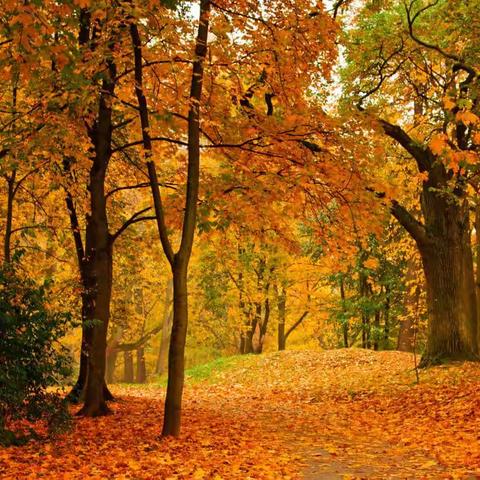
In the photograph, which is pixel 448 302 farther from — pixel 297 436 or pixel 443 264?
pixel 297 436

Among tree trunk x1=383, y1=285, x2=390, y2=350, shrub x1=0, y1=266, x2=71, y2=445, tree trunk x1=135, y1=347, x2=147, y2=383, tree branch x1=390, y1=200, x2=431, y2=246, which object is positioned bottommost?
tree trunk x1=135, y1=347, x2=147, y2=383

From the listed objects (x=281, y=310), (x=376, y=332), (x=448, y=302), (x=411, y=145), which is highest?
(x=411, y=145)

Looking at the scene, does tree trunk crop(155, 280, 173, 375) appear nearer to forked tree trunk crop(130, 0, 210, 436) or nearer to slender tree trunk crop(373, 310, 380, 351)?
slender tree trunk crop(373, 310, 380, 351)

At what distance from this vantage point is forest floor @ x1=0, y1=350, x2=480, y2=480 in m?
6.63

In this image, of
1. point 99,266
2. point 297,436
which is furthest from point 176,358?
point 99,266

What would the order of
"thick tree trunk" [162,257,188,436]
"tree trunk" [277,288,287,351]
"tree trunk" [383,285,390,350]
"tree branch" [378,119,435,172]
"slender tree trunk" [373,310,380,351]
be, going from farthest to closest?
"tree trunk" [277,288,287,351] → "tree trunk" [383,285,390,350] → "slender tree trunk" [373,310,380,351] → "tree branch" [378,119,435,172] → "thick tree trunk" [162,257,188,436]

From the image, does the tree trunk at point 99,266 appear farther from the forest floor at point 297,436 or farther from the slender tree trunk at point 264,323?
the slender tree trunk at point 264,323

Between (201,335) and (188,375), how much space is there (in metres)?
9.67

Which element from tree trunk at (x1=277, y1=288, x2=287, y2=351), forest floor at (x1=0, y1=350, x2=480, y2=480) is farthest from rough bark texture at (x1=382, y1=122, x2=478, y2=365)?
tree trunk at (x1=277, y1=288, x2=287, y2=351)

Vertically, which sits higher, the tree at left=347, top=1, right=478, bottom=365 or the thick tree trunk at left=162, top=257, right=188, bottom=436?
the tree at left=347, top=1, right=478, bottom=365

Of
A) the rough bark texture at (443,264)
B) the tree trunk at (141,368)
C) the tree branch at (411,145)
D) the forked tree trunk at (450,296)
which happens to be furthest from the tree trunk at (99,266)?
the tree trunk at (141,368)

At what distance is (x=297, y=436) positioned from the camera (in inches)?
376

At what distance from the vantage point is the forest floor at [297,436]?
21.8 ft

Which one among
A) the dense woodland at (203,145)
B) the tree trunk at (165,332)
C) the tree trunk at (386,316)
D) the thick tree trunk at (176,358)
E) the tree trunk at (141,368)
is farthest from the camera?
the tree trunk at (141,368)
